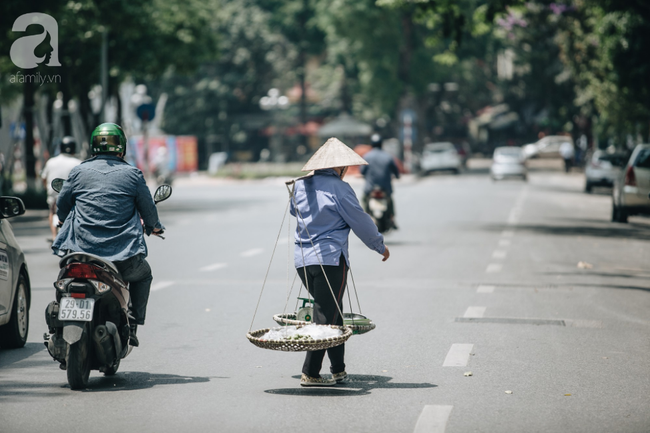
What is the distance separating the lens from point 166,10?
32406 millimetres

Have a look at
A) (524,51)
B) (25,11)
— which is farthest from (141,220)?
(524,51)

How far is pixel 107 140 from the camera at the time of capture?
673cm

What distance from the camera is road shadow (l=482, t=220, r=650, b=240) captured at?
1973 cm

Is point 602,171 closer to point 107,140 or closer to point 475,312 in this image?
point 475,312

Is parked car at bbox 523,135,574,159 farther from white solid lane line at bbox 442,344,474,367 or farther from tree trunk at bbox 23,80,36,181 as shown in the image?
white solid lane line at bbox 442,344,474,367

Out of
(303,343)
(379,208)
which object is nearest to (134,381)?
(303,343)

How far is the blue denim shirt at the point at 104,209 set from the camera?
6.52 m

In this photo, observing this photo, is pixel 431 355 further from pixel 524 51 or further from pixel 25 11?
A: pixel 524 51

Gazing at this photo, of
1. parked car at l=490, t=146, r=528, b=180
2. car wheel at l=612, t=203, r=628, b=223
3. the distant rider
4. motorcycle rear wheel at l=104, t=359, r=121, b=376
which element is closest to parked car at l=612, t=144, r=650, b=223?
car wheel at l=612, t=203, r=628, b=223

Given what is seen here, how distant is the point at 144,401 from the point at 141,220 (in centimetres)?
141

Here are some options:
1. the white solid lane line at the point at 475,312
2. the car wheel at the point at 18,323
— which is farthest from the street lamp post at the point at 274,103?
the car wheel at the point at 18,323

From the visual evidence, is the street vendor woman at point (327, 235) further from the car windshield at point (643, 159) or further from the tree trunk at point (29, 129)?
the tree trunk at point (29, 129)

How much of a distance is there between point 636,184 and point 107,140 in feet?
55.6

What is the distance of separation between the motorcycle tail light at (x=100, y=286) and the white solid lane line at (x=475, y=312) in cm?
426
